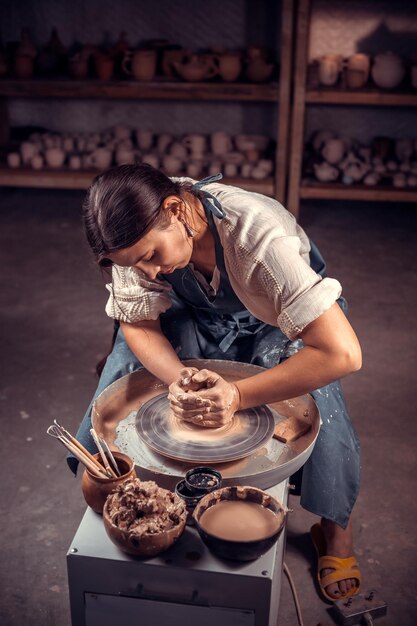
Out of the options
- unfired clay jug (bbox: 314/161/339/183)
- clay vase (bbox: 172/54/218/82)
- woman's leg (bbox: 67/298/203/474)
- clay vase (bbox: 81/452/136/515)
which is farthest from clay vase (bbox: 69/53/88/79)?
clay vase (bbox: 81/452/136/515)

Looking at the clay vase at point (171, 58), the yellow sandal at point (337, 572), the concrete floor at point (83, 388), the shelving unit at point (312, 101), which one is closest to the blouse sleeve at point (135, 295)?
the concrete floor at point (83, 388)

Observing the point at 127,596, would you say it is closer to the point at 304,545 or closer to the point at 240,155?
the point at 304,545

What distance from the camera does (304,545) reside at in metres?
2.23

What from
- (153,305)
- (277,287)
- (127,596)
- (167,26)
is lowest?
(127,596)

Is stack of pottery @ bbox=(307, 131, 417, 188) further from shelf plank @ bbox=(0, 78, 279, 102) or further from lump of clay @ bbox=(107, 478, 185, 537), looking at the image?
lump of clay @ bbox=(107, 478, 185, 537)

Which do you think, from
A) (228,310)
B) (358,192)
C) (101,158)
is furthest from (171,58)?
(228,310)

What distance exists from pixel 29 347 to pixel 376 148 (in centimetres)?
289

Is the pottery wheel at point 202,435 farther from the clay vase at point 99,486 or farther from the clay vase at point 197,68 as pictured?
the clay vase at point 197,68

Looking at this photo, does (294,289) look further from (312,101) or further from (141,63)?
(141,63)

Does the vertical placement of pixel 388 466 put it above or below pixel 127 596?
below

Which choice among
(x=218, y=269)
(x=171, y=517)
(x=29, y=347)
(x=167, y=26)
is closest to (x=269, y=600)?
(x=171, y=517)

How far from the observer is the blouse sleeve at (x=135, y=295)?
201 cm

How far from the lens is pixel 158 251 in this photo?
1.65 meters

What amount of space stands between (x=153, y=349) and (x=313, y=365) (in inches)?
19.3
